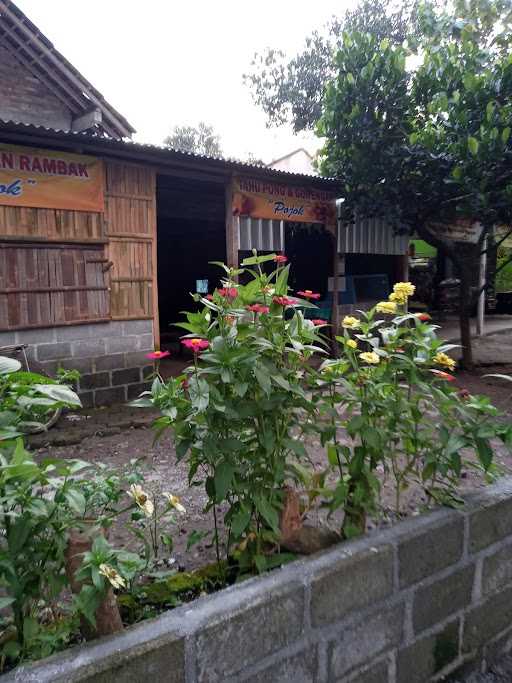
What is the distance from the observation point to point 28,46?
954cm

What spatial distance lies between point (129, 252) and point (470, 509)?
5507 mm

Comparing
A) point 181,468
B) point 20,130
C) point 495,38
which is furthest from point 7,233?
point 495,38

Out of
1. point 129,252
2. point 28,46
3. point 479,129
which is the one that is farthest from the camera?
point 28,46

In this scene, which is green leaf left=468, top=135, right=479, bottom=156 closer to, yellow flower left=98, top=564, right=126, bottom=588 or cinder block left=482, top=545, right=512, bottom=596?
cinder block left=482, top=545, right=512, bottom=596

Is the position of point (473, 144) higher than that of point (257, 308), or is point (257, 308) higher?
point (473, 144)

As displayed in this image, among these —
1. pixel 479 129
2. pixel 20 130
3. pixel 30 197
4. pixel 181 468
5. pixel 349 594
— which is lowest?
pixel 181 468

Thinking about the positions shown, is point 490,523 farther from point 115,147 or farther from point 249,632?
point 115,147

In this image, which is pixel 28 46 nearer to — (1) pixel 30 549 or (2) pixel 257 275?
(2) pixel 257 275

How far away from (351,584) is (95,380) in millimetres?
5291

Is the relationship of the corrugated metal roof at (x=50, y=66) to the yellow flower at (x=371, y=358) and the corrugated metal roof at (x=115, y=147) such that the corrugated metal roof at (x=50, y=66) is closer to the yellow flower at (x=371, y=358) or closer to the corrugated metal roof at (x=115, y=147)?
the corrugated metal roof at (x=115, y=147)

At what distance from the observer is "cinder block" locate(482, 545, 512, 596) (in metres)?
2.15

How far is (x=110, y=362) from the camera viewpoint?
6.64m

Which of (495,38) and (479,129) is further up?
(495,38)

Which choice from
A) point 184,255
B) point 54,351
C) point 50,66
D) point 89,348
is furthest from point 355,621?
point 184,255
